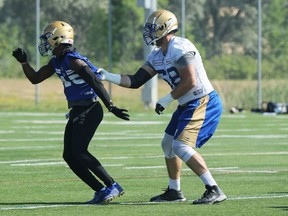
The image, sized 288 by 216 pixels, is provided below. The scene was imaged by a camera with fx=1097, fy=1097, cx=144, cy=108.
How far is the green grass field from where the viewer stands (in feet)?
37.7

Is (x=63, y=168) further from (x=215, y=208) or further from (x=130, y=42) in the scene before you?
(x=130, y=42)

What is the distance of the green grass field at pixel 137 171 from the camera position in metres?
11.5

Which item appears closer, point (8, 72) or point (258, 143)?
point (258, 143)

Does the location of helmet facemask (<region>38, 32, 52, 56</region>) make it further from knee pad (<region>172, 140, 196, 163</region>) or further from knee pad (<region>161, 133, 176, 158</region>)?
knee pad (<region>172, 140, 196, 163</region>)

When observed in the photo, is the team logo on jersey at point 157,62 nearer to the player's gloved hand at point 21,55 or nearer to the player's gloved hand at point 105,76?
the player's gloved hand at point 105,76

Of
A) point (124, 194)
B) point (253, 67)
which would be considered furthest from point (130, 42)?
point (124, 194)

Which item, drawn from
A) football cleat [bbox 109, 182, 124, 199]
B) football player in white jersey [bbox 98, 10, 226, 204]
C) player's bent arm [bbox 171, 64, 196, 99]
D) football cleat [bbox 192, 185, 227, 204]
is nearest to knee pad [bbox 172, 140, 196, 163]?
football player in white jersey [bbox 98, 10, 226, 204]

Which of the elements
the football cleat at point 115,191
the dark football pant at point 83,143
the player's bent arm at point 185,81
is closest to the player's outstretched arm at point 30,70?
the dark football pant at point 83,143

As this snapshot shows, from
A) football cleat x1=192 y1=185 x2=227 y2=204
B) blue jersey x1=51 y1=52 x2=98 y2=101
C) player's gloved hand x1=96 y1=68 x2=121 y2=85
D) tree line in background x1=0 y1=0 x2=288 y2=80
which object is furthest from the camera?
tree line in background x1=0 y1=0 x2=288 y2=80

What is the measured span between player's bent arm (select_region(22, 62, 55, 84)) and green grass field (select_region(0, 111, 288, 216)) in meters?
1.37

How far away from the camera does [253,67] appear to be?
56469mm

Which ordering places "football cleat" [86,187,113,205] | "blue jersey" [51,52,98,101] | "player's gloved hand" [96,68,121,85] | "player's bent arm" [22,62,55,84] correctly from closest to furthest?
"player's gloved hand" [96,68,121,85] → "football cleat" [86,187,113,205] → "blue jersey" [51,52,98,101] → "player's bent arm" [22,62,55,84]

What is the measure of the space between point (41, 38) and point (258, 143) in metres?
11.2

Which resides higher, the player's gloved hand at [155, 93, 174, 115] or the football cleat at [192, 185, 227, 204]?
the player's gloved hand at [155, 93, 174, 115]
